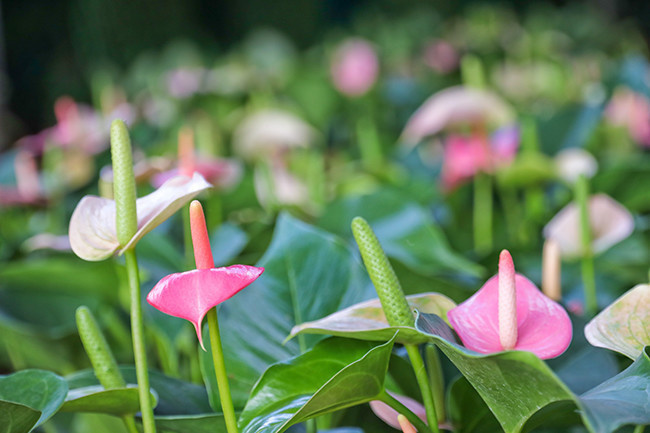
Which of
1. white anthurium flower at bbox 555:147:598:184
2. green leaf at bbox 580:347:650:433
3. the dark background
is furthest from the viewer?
the dark background

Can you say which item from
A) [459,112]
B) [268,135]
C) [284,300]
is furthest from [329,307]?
[268,135]

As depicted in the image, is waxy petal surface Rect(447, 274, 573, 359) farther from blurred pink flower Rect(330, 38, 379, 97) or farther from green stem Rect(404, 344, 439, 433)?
blurred pink flower Rect(330, 38, 379, 97)

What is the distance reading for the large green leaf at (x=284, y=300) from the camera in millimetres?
463

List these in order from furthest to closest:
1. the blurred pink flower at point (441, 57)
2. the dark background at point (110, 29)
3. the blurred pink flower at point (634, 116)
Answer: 1. the dark background at point (110, 29)
2. the blurred pink flower at point (441, 57)
3. the blurred pink flower at point (634, 116)

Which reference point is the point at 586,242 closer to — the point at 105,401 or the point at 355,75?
the point at 105,401

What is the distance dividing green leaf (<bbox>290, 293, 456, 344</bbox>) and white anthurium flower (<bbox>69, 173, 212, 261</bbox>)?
9 centimetres

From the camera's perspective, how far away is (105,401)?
39 cm

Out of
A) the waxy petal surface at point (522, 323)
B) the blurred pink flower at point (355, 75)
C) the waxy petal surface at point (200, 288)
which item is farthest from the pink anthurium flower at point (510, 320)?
the blurred pink flower at point (355, 75)

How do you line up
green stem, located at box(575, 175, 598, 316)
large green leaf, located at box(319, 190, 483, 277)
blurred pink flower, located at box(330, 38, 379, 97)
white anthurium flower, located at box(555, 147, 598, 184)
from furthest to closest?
blurred pink flower, located at box(330, 38, 379, 97), white anthurium flower, located at box(555, 147, 598, 184), large green leaf, located at box(319, 190, 483, 277), green stem, located at box(575, 175, 598, 316)

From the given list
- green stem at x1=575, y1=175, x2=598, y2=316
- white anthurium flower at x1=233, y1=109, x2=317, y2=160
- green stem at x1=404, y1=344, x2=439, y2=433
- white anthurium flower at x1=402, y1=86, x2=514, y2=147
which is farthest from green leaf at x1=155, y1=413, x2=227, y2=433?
white anthurium flower at x1=233, y1=109, x2=317, y2=160

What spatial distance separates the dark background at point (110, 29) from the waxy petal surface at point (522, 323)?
11.2 ft

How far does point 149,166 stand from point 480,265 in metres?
0.31

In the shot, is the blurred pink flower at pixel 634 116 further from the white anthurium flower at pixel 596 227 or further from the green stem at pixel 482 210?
the white anthurium flower at pixel 596 227

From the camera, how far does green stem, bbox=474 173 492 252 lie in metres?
0.92
